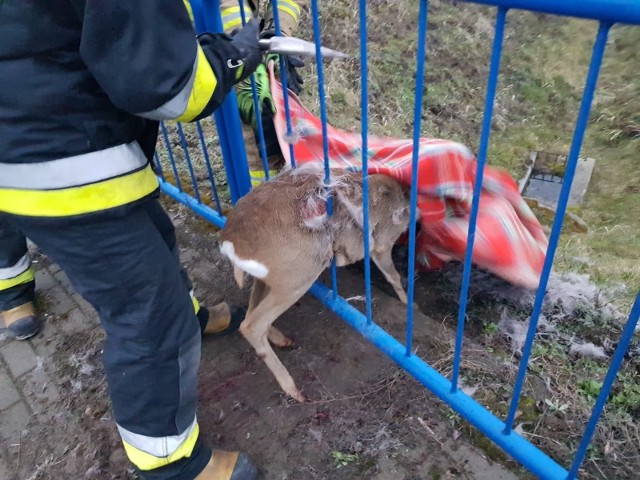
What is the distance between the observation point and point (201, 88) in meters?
1.59

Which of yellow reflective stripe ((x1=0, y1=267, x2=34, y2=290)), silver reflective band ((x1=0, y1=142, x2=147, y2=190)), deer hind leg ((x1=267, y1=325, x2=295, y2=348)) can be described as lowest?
deer hind leg ((x1=267, y1=325, x2=295, y2=348))

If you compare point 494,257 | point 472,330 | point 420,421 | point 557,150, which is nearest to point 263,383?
point 420,421

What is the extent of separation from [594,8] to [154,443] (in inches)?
77.8

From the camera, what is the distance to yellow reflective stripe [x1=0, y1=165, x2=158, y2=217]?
160cm

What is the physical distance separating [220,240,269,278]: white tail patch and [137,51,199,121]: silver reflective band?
880mm

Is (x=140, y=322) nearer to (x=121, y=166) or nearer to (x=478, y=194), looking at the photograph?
(x=121, y=166)

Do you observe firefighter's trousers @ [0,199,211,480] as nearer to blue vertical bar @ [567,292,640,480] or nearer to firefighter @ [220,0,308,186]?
firefighter @ [220,0,308,186]

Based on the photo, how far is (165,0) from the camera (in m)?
1.38

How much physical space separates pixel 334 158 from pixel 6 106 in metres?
1.63

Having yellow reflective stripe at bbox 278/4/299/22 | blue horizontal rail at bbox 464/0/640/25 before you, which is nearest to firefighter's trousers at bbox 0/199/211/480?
blue horizontal rail at bbox 464/0/640/25

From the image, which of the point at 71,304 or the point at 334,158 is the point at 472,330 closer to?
the point at 334,158

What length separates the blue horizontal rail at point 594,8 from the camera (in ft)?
3.56

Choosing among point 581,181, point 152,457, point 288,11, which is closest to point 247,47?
point 288,11

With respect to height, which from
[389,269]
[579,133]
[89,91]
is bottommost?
[389,269]
